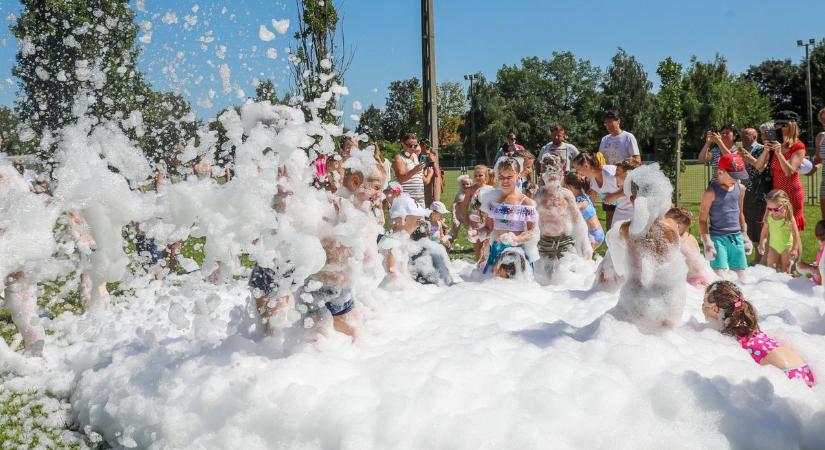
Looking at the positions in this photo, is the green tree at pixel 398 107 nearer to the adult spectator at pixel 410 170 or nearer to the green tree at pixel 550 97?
the green tree at pixel 550 97

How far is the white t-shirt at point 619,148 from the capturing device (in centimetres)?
887

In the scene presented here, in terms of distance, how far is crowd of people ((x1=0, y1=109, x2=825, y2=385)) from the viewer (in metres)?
4.25

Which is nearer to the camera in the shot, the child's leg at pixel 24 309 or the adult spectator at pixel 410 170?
the child's leg at pixel 24 309

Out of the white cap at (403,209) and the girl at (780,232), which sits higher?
the white cap at (403,209)

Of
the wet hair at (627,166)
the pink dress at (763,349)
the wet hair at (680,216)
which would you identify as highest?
the wet hair at (627,166)

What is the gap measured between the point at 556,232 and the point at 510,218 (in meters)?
0.59

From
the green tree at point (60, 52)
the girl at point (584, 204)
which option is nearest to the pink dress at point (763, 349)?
the girl at point (584, 204)

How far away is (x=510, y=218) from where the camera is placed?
21.3ft

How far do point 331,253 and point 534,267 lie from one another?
3083mm

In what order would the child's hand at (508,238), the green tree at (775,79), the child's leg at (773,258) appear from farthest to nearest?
the green tree at (775,79), the child's leg at (773,258), the child's hand at (508,238)

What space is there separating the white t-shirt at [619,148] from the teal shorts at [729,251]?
2527 mm

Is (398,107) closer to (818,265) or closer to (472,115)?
(472,115)

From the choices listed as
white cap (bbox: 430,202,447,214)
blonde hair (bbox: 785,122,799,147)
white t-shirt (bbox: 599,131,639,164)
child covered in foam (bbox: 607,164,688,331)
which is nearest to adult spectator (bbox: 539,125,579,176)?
white t-shirt (bbox: 599,131,639,164)

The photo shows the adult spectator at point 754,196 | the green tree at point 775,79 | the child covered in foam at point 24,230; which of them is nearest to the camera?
the child covered in foam at point 24,230
